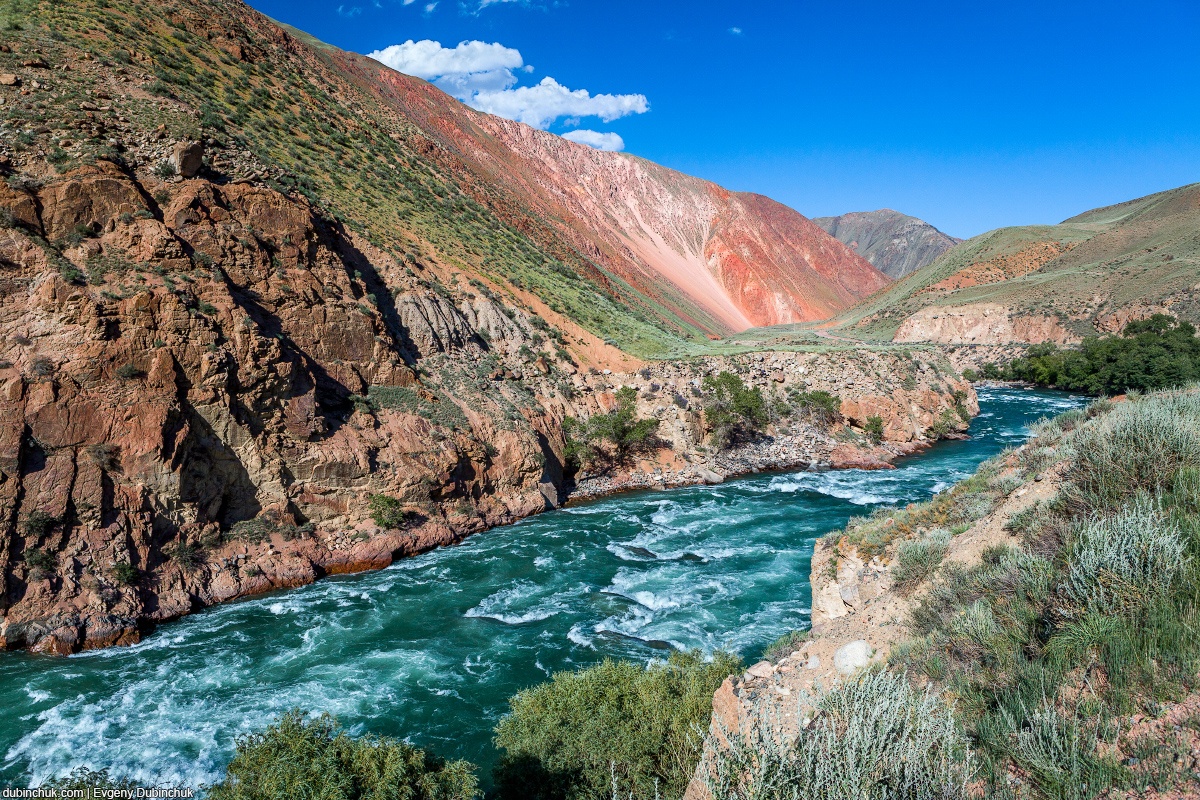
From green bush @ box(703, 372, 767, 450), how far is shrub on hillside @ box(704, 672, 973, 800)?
81.2ft

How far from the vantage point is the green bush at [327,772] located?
5.55 meters

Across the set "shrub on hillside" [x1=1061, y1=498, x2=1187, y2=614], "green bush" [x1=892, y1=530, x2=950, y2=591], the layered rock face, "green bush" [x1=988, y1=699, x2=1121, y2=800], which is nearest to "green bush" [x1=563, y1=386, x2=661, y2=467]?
the layered rock face

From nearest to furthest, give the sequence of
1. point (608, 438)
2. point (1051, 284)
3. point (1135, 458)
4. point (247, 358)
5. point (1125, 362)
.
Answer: point (1135, 458) < point (247, 358) < point (608, 438) < point (1125, 362) < point (1051, 284)

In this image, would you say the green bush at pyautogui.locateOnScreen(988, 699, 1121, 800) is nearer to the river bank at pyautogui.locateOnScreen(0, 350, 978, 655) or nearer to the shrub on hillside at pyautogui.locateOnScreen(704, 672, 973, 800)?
the shrub on hillside at pyautogui.locateOnScreen(704, 672, 973, 800)

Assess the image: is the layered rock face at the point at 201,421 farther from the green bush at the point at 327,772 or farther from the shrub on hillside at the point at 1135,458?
the shrub on hillside at the point at 1135,458

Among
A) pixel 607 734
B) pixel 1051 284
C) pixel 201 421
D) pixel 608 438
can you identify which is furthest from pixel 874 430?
pixel 1051 284

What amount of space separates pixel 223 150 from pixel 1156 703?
27.4 metres

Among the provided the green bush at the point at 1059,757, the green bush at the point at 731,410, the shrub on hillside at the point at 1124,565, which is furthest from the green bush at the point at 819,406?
the green bush at the point at 1059,757

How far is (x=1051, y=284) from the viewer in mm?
65188

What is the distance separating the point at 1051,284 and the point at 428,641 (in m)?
74.4

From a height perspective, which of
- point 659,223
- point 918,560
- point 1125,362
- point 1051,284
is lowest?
point 918,560

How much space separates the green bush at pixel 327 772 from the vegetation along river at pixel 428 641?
338 centimetres

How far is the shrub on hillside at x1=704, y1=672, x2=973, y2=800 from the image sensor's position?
11.8 ft

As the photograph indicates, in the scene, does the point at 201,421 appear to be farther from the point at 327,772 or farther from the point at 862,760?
the point at 862,760
